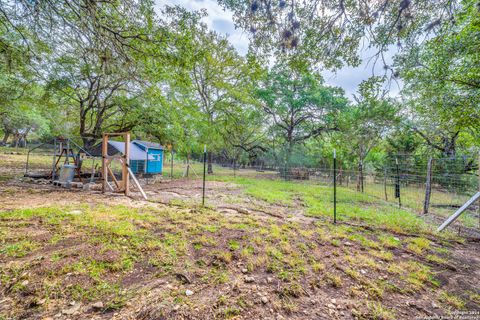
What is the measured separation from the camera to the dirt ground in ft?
5.21

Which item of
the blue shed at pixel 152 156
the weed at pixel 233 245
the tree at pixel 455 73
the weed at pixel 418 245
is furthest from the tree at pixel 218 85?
the weed at pixel 418 245

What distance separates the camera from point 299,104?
14.0 m

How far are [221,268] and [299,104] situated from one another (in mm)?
13668

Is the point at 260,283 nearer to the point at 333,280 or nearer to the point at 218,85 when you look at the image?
the point at 333,280

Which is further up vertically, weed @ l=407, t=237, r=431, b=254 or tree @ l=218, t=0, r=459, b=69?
tree @ l=218, t=0, r=459, b=69

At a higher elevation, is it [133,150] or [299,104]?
[299,104]

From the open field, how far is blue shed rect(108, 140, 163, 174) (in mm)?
5730

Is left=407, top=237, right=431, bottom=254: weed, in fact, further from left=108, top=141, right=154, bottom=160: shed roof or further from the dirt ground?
left=108, top=141, right=154, bottom=160: shed roof

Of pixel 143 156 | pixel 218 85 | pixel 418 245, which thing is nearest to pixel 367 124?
pixel 418 245

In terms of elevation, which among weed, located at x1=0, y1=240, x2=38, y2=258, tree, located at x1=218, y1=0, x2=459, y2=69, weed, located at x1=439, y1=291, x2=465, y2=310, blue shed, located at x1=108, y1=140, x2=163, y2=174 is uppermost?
tree, located at x1=218, y1=0, x2=459, y2=69

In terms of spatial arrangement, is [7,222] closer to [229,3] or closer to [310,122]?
[229,3]

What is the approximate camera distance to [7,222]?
124 inches

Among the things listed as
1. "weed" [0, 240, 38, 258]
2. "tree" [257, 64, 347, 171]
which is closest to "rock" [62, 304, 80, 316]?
"weed" [0, 240, 38, 258]

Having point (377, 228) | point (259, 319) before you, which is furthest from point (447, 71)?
point (259, 319)
